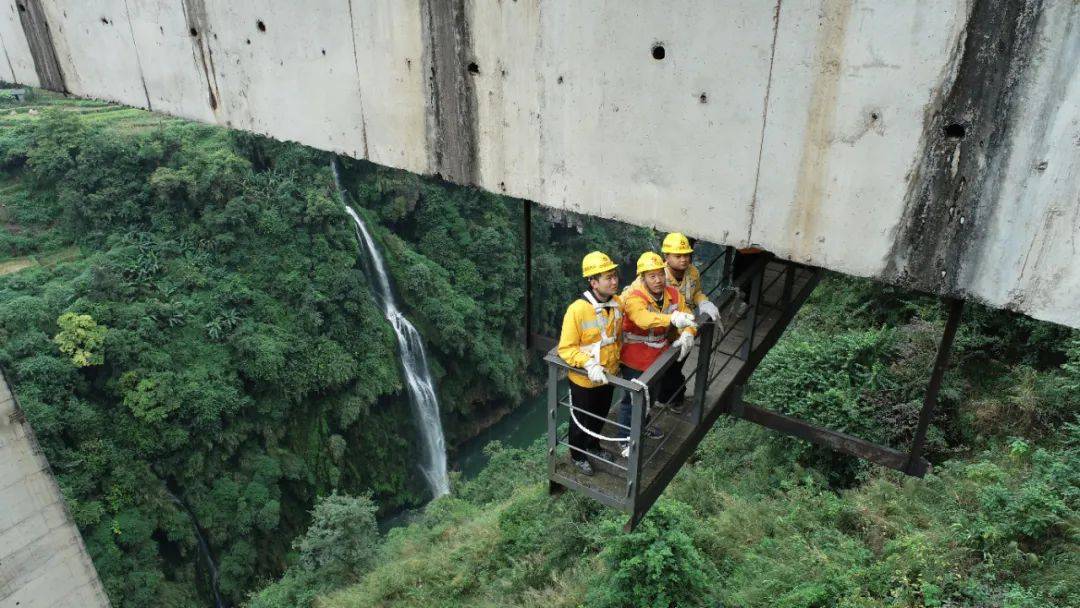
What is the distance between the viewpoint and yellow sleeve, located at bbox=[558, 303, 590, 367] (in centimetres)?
337

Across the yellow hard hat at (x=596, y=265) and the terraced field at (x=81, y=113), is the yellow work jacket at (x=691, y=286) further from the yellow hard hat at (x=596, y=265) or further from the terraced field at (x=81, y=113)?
the terraced field at (x=81, y=113)

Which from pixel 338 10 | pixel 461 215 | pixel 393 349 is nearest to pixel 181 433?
pixel 393 349

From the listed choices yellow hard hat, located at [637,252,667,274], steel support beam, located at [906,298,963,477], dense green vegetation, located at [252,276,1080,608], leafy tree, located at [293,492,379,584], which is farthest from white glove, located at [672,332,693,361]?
leafy tree, located at [293,492,379,584]

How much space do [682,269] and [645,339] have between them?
51 centimetres

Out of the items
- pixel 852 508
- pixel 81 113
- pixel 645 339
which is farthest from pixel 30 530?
pixel 81 113

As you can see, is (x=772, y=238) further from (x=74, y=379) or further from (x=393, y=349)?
(x=393, y=349)

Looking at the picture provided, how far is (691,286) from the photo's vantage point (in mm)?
4078

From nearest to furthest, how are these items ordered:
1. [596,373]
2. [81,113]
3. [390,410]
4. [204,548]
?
[596,373]
[204,548]
[390,410]
[81,113]

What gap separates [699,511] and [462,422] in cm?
1635

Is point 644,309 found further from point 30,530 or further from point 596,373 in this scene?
point 30,530

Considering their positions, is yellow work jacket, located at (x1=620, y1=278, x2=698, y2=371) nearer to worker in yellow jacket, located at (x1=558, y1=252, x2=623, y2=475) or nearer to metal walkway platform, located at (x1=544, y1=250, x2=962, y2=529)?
worker in yellow jacket, located at (x1=558, y1=252, x2=623, y2=475)

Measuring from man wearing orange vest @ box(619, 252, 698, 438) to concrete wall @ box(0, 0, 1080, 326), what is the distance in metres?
0.85

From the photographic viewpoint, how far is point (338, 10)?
3.21 meters

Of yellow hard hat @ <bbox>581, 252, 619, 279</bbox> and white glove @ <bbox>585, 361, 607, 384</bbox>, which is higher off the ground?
yellow hard hat @ <bbox>581, 252, 619, 279</bbox>
